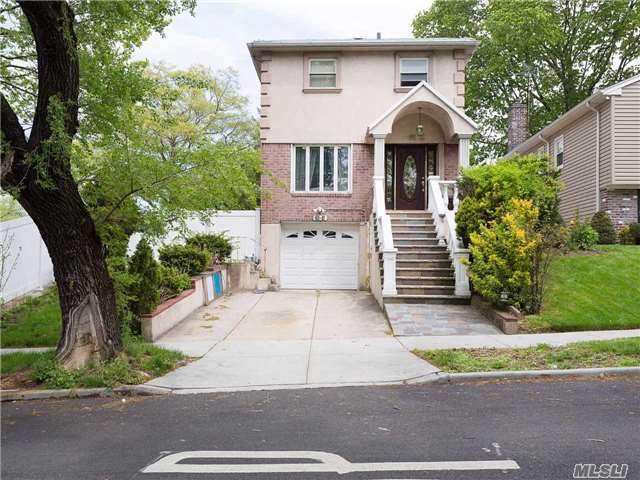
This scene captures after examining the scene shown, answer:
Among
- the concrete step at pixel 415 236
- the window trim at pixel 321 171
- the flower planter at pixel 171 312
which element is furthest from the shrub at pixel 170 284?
the window trim at pixel 321 171

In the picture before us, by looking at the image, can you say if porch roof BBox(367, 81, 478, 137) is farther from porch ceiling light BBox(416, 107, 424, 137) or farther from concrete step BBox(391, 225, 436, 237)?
concrete step BBox(391, 225, 436, 237)

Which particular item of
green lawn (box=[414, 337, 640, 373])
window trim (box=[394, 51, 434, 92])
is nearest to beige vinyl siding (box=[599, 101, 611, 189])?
window trim (box=[394, 51, 434, 92])

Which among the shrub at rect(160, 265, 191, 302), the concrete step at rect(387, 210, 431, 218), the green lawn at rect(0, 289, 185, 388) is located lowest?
the green lawn at rect(0, 289, 185, 388)

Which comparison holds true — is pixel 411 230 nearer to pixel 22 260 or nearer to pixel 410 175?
pixel 410 175

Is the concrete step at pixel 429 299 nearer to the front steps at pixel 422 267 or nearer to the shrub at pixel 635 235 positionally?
the front steps at pixel 422 267

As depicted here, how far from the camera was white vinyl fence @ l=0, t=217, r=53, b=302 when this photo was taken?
1045cm

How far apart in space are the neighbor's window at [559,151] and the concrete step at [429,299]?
12896 millimetres

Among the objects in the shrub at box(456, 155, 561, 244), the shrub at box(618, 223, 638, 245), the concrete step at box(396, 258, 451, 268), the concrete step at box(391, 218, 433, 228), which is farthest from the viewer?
the shrub at box(618, 223, 638, 245)

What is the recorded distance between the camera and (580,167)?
1931 centimetres

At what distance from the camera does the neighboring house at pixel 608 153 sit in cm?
1655

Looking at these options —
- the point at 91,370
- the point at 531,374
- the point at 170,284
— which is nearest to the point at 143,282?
the point at 170,284

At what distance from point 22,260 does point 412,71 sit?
12636mm

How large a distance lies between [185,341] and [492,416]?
19.3 feet

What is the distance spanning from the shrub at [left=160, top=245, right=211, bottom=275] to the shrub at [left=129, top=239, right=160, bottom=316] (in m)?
3.83
